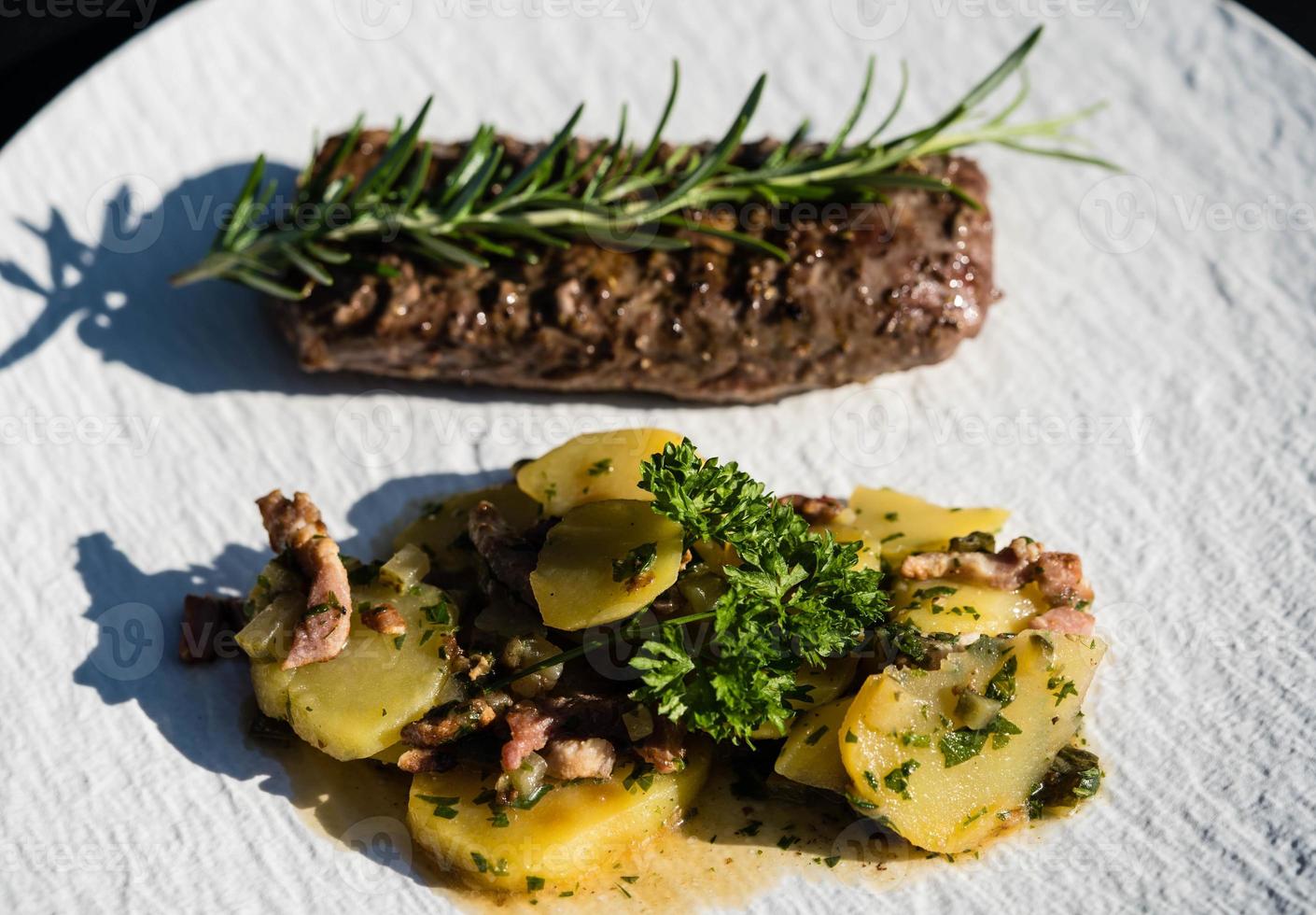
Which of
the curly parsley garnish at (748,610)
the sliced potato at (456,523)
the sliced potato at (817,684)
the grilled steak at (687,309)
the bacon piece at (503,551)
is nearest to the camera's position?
the curly parsley garnish at (748,610)

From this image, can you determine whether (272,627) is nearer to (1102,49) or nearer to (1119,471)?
(1119,471)

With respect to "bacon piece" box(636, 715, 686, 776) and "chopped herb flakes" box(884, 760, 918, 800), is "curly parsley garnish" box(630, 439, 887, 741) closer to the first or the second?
"bacon piece" box(636, 715, 686, 776)

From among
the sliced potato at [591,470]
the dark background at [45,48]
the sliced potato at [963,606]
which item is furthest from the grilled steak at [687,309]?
the dark background at [45,48]

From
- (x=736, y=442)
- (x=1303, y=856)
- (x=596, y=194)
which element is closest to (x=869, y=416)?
(x=736, y=442)

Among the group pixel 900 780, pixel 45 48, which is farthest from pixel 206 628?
pixel 45 48

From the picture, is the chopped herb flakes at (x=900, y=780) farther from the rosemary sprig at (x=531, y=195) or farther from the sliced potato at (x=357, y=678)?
the rosemary sprig at (x=531, y=195)
